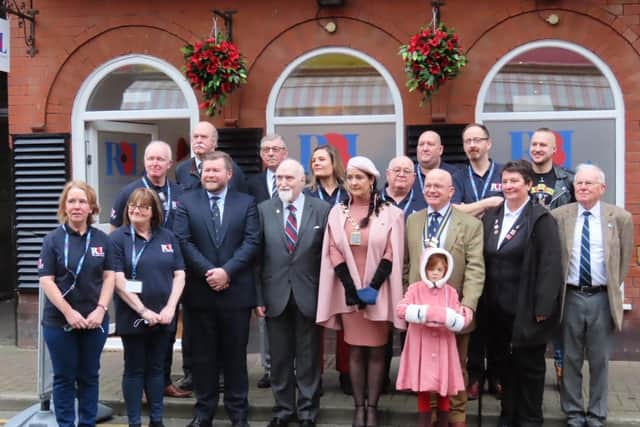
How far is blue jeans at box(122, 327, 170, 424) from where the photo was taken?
5.83 m

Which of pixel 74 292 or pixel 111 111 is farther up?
pixel 111 111

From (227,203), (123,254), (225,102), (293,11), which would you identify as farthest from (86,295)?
(293,11)

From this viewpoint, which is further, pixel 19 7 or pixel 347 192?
pixel 19 7

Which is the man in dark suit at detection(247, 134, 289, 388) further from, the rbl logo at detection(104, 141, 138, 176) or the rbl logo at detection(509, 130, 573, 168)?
the rbl logo at detection(104, 141, 138, 176)

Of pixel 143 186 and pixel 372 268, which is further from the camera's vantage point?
pixel 143 186

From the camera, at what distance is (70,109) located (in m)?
8.95

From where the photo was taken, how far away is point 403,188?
643 cm

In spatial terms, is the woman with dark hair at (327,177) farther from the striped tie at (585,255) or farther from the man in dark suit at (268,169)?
the striped tie at (585,255)

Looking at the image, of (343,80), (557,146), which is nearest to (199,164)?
(343,80)

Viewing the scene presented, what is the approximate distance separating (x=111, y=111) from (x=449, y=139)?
3735mm

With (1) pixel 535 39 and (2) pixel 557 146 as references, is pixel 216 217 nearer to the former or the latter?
(2) pixel 557 146

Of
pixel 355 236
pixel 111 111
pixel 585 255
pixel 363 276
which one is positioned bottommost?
pixel 363 276

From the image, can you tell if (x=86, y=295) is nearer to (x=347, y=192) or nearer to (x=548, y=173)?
(x=347, y=192)

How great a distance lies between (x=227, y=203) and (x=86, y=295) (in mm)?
1208
